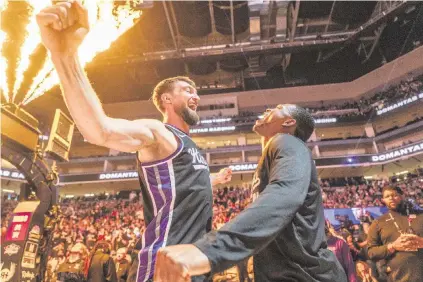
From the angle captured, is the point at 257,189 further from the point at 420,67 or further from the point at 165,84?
the point at 420,67

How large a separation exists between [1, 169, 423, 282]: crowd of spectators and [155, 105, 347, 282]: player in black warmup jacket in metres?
1.24

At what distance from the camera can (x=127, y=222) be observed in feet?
54.4

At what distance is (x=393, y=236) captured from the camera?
14.3 ft

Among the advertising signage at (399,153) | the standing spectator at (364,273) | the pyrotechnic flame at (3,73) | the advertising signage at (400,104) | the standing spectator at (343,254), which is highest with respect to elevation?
the advertising signage at (400,104)

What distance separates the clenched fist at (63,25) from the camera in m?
1.35

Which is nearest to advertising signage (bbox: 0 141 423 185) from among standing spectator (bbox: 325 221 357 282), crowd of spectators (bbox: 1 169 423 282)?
crowd of spectators (bbox: 1 169 423 282)

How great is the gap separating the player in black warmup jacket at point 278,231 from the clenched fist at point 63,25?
3.18 feet

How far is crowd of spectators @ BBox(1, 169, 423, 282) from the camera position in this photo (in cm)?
712

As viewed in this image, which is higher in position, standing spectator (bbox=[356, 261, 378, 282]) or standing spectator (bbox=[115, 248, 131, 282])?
standing spectator (bbox=[115, 248, 131, 282])

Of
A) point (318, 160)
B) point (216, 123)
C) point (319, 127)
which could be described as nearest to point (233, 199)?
point (318, 160)

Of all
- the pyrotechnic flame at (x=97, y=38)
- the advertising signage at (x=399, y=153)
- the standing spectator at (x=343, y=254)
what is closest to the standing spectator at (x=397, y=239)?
the standing spectator at (x=343, y=254)

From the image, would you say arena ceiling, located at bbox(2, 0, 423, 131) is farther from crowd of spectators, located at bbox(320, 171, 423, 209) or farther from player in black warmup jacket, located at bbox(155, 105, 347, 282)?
player in black warmup jacket, located at bbox(155, 105, 347, 282)

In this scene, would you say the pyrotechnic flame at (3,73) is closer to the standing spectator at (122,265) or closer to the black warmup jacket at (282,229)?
the standing spectator at (122,265)

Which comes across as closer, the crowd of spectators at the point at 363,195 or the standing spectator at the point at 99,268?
the standing spectator at the point at 99,268
